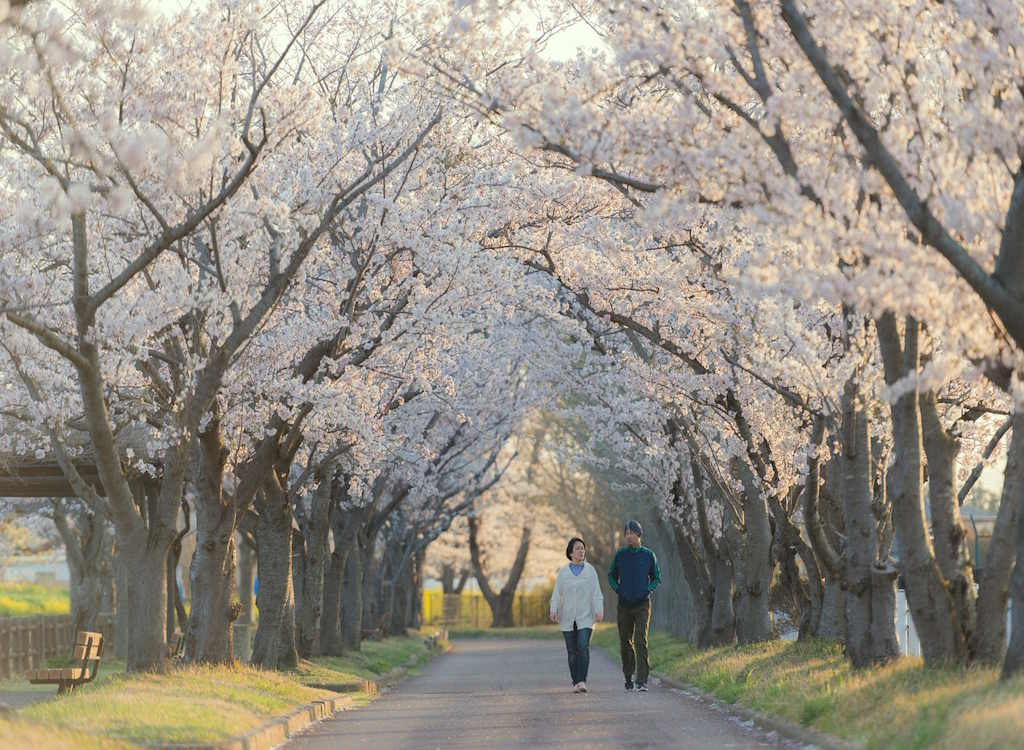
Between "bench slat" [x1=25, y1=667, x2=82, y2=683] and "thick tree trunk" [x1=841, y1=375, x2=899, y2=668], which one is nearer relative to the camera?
"thick tree trunk" [x1=841, y1=375, x2=899, y2=668]

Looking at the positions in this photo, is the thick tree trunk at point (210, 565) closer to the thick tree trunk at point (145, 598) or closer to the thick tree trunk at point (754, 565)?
the thick tree trunk at point (145, 598)

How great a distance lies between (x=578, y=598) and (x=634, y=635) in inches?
42.2

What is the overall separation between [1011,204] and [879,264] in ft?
3.78

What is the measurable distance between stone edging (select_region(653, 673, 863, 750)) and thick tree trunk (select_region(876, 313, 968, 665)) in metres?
1.55

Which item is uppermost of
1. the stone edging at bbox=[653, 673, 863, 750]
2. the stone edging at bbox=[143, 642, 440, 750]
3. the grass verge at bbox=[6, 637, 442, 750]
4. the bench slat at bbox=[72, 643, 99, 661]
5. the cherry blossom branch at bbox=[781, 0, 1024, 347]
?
the cherry blossom branch at bbox=[781, 0, 1024, 347]

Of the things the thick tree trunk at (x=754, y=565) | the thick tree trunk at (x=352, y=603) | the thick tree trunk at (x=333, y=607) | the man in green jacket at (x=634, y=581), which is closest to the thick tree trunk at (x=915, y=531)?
the man in green jacket at (x=634, y=581)

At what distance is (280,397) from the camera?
836 inches

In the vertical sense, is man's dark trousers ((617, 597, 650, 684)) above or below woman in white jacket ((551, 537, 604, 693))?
below

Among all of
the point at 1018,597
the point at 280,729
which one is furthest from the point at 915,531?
the point at 280,729

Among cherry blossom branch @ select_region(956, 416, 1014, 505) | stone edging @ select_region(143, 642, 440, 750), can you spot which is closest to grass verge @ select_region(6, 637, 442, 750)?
stone edging @ select_region(143, 642, 440, 750)

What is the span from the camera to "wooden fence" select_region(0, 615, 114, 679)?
3119 cm

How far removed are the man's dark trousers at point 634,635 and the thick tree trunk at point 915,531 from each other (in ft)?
16.5

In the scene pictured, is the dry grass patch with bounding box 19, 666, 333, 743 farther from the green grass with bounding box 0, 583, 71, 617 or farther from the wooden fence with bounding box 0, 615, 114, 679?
the green grass with bounding box 0, 583, 71, 617

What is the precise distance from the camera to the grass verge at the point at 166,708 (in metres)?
11.2
